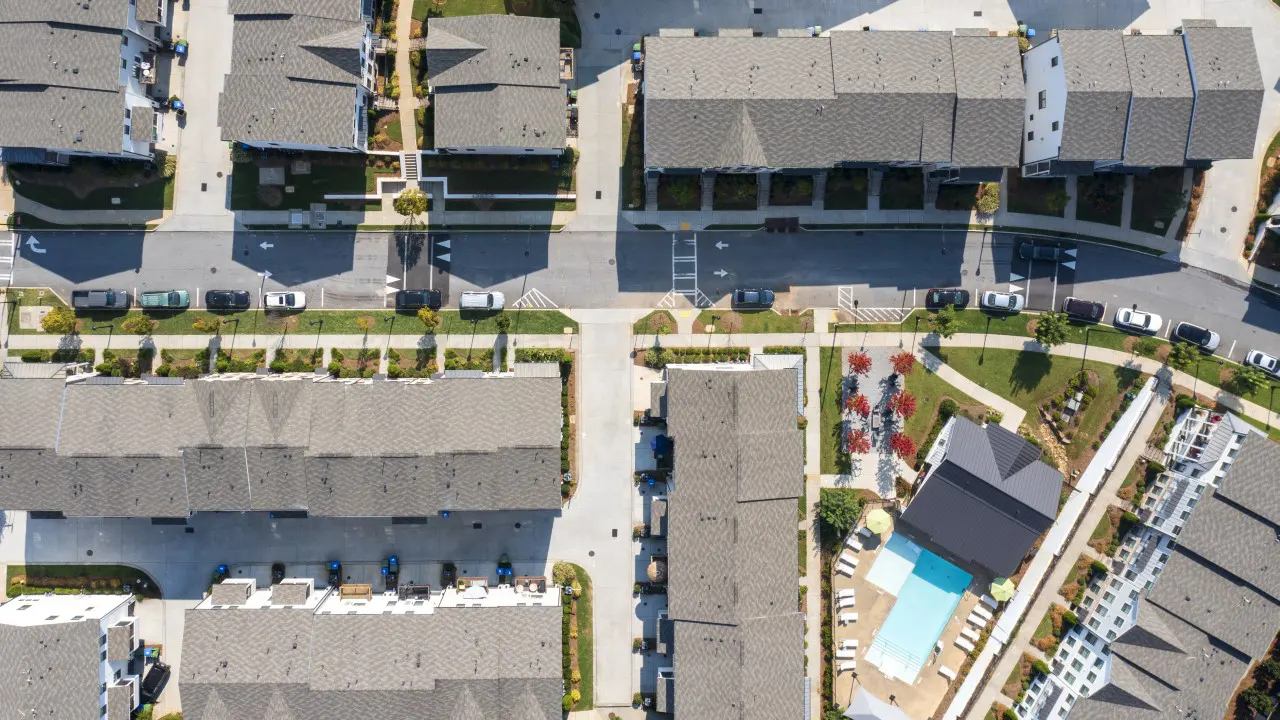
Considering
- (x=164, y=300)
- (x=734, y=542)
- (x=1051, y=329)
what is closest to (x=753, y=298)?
(x=734, y=542)

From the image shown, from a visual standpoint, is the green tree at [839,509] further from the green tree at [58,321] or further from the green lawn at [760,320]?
the green tree at [58,321]

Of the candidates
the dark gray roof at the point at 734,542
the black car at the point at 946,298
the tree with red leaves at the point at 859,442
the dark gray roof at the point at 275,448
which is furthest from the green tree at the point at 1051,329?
the dark gray roof at the point at 275,448

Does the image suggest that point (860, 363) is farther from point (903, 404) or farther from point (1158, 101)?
point (1158, 101)

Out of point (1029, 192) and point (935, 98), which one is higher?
point (935, 98)

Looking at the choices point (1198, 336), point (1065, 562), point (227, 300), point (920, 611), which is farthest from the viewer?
point (920, 611)

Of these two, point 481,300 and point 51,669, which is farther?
point 481,300

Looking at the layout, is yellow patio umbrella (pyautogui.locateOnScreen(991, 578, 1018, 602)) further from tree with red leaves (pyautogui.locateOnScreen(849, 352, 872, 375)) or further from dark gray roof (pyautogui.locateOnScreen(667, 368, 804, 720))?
tree with red leaves (pyautogui.locateOnScreen(849, 352, 872, 375))
